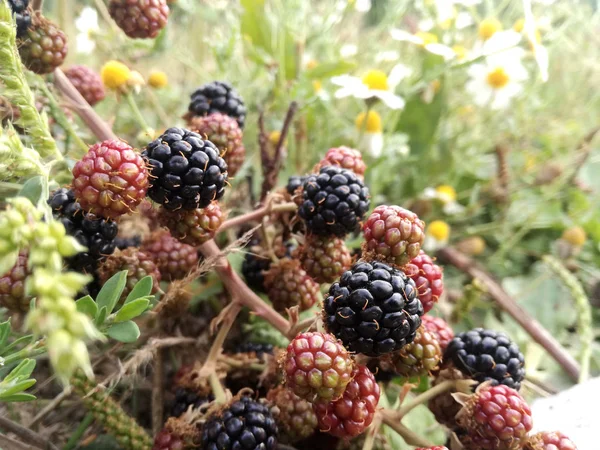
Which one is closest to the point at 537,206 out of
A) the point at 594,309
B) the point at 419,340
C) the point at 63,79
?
the point at 594,309

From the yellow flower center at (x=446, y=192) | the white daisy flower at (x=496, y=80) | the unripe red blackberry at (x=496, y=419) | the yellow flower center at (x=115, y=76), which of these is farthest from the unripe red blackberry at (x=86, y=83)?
the white daisy flower at (x=496, y=80)

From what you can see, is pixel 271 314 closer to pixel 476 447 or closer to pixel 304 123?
pixel 476 447

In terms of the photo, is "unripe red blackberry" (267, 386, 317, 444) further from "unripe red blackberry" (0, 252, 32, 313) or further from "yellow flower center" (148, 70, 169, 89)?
"yellow flower center" (148, 70, 169, 89)

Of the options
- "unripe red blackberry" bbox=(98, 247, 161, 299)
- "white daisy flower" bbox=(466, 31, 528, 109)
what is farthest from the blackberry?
"white daisy flower" bbox=(466, 31, 528, 109)

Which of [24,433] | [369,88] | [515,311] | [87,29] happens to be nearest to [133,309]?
[24,433]

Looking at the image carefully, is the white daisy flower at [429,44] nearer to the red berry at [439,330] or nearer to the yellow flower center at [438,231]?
the yellow flower center at [438,231]

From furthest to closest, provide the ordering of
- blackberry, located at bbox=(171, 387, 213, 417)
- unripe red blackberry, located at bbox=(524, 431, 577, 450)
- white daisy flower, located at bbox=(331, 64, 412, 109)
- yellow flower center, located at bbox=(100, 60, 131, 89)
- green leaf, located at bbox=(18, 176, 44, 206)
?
white daisy flower, located at bbox=(331, 64, 412, 109)
yellow flower center, located at bbox=(100, 60, 131, 89)
blackberry, located at bbox=(171, 387, 213, 417)
unripe red blackberry, located at bbox=(524, 431, 577, 450)
green leaf, located at bbox=(18, 176, 44, 206)
